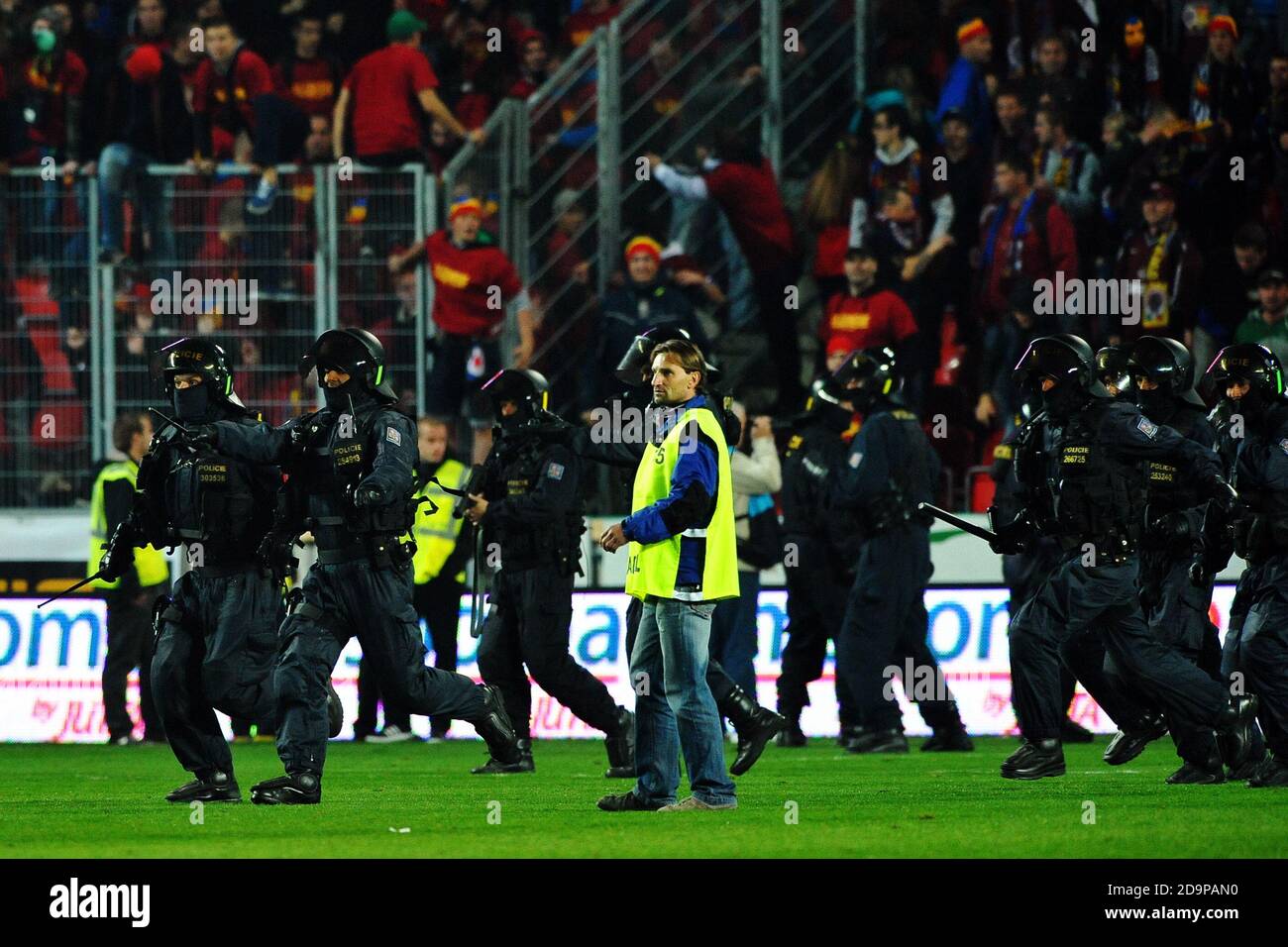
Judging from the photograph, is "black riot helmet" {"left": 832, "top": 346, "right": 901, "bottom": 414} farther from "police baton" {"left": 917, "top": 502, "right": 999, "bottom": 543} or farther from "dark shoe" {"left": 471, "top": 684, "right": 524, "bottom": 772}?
"dark shoe" {"left": 471, "top": 684, "right": 524, "bottom": 772}

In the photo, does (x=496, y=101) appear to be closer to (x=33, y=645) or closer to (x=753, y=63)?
(x=753, y=63)

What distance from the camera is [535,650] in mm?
13609

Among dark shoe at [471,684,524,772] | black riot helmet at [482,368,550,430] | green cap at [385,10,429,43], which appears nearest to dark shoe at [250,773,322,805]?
dark shoe at [471,684,524,772]

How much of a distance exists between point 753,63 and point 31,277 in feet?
22.0

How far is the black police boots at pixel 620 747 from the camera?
1345 cm

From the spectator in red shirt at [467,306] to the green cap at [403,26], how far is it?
7.26 feet

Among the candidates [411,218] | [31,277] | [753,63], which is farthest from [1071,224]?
[31,277]

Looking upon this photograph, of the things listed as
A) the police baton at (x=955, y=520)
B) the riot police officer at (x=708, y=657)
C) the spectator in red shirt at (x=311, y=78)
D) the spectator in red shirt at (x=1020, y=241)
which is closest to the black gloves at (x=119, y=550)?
the riot police officer at (x=708, y=657)

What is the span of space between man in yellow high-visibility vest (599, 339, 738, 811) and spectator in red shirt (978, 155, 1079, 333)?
879 cm

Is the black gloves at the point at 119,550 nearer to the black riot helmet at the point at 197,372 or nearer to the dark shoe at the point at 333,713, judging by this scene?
the black riot helmet at the point at 197,372

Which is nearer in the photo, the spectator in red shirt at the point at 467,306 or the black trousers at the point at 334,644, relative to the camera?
the black trousers at the point at 334,644

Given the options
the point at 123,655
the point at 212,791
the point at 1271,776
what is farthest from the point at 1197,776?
the point at 123,655

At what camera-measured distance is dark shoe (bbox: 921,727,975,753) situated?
1574 cm

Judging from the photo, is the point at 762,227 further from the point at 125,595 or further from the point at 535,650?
the point at 535,650
